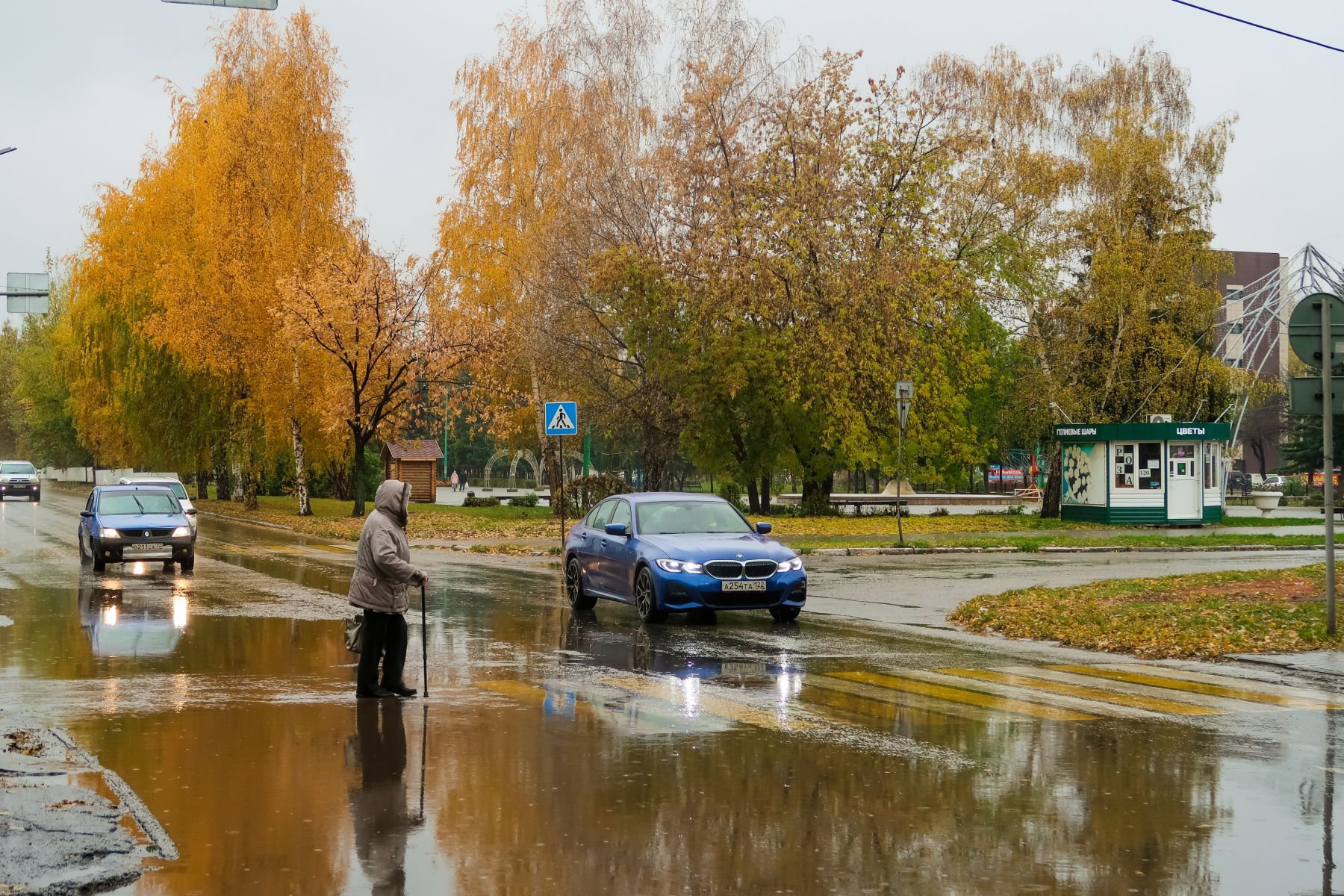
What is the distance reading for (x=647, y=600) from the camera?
16.8 m

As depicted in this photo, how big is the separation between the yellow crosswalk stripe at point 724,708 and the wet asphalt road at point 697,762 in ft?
0.12

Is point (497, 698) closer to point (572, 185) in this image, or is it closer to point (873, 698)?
point (873, 698)

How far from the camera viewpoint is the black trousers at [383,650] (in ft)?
36.0

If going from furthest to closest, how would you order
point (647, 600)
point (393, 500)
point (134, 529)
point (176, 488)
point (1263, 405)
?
point (1263, 405) < point (176, 488) < point (134, 529) < point (647, 600) < point (393, 500)

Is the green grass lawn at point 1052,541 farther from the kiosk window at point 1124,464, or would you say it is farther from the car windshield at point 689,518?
the car windshield at point 689,518

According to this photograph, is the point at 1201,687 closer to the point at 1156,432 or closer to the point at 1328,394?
the point at 1328,394

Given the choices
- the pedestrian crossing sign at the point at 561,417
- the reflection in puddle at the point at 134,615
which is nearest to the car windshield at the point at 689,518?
the reflection in puddle at the point at 134,615

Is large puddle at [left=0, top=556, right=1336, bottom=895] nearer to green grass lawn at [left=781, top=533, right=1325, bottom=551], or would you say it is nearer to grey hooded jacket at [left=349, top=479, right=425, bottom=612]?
grey hooded jacket at [left=349, top=479, right=425, bottom=612]

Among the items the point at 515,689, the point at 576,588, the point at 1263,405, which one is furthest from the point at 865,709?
the point at 1263,405

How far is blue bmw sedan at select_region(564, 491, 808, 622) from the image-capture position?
16.4 metres

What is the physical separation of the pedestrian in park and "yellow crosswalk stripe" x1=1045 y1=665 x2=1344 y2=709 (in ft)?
19.8

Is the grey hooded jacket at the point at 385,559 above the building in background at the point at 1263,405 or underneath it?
underneath

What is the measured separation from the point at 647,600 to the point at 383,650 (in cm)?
601

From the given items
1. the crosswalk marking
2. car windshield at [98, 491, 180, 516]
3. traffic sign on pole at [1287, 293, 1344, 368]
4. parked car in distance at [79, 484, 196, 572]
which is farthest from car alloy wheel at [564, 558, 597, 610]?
car windshield at [98, 491, 180, 516]
